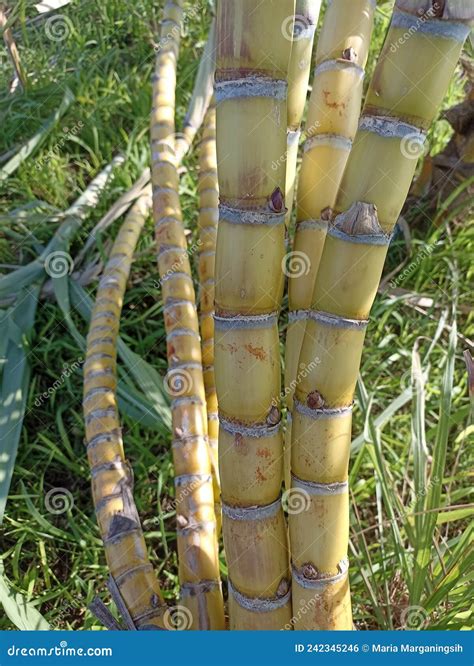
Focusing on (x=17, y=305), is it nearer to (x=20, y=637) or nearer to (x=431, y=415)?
(x=20, y=637)

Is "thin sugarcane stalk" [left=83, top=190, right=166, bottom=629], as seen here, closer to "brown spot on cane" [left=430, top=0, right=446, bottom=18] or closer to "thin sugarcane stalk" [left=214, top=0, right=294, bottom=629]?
"thin sugarcane stalk" [left=214, top=0, right=294, bottom=629]

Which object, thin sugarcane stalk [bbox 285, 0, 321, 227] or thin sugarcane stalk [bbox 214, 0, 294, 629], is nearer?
thin sugarcane stalk [bbox 214, 0, 294, 629]

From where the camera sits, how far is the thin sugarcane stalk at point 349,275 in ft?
2.23

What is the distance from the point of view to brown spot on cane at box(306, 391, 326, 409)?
81 centimetres

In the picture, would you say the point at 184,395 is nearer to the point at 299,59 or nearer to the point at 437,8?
the point at 299,59

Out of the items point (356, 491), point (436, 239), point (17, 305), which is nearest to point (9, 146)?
point (17, 305)

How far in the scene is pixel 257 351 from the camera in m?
0.80

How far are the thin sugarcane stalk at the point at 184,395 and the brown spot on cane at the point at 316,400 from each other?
327 mm

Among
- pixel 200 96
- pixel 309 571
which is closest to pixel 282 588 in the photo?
pixel 309 571

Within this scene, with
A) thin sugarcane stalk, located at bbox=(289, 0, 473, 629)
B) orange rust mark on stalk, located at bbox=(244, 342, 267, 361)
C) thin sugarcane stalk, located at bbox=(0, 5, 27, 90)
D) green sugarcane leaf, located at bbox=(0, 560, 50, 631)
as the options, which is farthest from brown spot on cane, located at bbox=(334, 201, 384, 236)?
thin sugarcane stalk, located at bbox=(0, 5, 27, 90)

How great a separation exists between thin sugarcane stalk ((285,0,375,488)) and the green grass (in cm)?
33

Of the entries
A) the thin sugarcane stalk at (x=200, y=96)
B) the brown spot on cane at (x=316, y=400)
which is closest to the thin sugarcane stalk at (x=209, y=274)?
the thin sugarcane stalk at (x=200, y=96)

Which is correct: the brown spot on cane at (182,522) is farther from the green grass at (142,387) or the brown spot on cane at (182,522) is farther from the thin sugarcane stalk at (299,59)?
the thin sugarcane stalk at (299,59)

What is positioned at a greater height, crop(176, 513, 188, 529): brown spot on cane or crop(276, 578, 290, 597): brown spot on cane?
crop(276, 578, 290, 597): brown spot on cane
